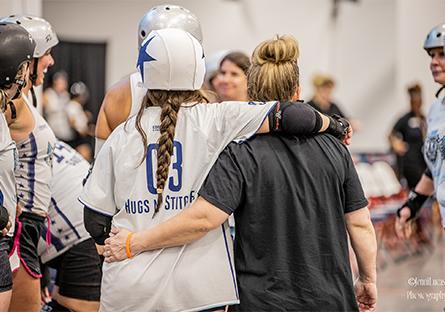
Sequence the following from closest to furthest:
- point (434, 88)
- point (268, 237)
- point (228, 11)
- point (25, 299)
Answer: point (268, 237) < point (25, 299) < point (434, 88) < point (228, 11)

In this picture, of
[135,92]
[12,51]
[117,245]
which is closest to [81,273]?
[135,92]

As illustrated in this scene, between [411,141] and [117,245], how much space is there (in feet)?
26.2

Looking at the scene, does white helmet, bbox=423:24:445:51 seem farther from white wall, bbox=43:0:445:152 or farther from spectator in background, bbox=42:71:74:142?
white wall, bbox=43:0:445:152

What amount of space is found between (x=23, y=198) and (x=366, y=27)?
13271 mm

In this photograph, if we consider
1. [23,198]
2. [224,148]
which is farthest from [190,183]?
[23,198]

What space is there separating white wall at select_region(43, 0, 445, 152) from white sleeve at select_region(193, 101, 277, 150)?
12772mm

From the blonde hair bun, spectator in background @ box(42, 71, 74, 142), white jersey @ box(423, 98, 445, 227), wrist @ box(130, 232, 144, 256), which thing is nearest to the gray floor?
white jersey @ box(423, 98, 445, 227)

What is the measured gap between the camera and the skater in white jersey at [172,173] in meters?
2.52

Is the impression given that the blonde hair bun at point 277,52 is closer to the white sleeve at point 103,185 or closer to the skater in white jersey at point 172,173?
the skater in white jersey at point 172,173

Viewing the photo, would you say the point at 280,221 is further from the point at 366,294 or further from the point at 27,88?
the point at 27,88

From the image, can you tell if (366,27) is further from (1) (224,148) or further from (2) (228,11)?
(1) (224,148)

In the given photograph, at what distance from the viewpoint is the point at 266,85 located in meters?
2.62

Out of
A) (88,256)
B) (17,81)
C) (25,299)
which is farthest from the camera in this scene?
(88,256)

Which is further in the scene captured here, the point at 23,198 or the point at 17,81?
the point at 23,198
